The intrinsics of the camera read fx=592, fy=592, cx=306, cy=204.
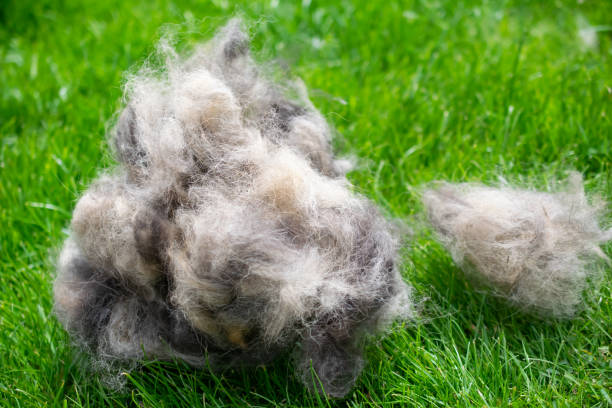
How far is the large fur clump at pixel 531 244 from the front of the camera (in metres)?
1.27

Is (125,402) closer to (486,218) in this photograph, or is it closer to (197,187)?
(197,187)

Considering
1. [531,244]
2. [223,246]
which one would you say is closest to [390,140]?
[531,244]

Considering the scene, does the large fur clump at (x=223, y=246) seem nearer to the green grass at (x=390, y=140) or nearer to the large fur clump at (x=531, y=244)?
the green grass at (x=390, y=140)

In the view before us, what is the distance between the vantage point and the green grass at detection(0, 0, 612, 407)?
1.21 metres

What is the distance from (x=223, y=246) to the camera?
100 cm

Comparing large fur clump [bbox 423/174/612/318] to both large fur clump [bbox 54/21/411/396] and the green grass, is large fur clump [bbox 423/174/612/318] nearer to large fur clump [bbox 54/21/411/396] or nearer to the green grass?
the green grass

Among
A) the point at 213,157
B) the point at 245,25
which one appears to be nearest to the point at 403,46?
the point at 245,25

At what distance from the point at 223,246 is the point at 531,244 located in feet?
2.26

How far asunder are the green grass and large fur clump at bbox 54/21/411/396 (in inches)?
4.5

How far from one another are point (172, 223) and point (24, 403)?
519 millimetres

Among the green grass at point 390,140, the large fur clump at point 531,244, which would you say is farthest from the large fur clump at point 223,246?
the large fur clump at point 531,244

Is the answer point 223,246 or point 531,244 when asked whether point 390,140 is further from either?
point 223,246

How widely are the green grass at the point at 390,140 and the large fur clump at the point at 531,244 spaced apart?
6 cm

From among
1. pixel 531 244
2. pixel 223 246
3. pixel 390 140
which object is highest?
pixel 223 246
